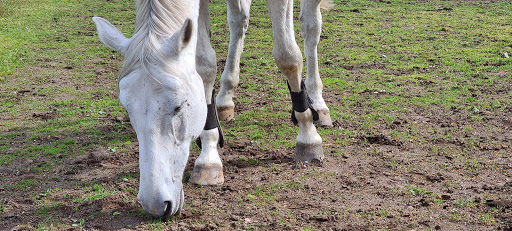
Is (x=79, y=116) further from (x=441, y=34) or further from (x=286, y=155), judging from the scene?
(x=441, y=34)

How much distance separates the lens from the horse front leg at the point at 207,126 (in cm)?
360

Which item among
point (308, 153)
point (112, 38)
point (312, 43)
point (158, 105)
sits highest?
point (112, 38)

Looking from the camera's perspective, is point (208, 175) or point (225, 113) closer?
point (208, 175)

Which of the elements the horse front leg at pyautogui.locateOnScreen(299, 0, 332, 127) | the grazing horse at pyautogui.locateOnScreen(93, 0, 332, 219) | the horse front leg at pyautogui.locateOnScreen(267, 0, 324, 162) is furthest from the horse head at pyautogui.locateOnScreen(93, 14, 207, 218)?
the horse front leg at pyautogui.locateOnScreen(299, 0, 332, 127)

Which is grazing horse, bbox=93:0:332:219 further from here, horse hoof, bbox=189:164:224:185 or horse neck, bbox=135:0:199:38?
horse hoof, bbox=189:164:224:185

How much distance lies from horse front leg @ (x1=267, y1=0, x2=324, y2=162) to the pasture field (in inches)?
6.1

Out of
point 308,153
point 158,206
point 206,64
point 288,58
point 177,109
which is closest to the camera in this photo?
point 158,206

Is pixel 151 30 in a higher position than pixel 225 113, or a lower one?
higher

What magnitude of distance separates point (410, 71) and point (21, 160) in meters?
4.46

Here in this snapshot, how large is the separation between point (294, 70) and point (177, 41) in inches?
60.3

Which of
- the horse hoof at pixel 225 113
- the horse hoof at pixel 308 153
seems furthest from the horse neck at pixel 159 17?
the horse hoof at pixel 225 113

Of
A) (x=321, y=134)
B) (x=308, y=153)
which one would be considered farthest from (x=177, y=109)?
(x=321, y=134)

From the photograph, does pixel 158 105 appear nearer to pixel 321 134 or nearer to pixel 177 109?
pixel 177 109

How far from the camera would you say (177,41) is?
2.57 meters
